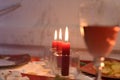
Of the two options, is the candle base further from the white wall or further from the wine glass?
the white wall

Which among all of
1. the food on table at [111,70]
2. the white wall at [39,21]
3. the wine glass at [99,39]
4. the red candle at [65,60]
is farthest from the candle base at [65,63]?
the white wall at [39,21]

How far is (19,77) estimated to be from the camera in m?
0.77

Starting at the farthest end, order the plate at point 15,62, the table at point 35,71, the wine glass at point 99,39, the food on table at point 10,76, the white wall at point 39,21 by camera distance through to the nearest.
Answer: the white wall at point 39,21
the plate at point 15,62
the table at point 35,71
the food on table at point 10,76
the wine glass at point 99,39

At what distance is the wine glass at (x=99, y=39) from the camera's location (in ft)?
1.77

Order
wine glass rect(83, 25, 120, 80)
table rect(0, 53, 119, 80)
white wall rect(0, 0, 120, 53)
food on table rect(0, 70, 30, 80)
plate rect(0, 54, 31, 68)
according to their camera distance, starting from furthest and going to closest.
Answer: white wall rect(0, 0, 120, 53) → plate rect(0, 54, 31, 68) → table rect(0, 53, 119, 80) → food on table rect(0, 70, 30, 80) → wine glass rect(83, 25, 120, 80)

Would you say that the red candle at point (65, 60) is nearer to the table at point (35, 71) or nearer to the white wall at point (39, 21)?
the table at point (35, 71)

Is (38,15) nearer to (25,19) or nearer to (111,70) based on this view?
(25,19)

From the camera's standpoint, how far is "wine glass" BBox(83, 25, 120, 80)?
54 cm

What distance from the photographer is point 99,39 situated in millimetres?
561

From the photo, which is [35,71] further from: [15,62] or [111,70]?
[111,70]

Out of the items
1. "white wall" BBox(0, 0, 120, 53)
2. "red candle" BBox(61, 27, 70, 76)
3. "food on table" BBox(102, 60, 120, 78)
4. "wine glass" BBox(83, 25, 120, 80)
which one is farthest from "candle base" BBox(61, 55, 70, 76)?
"white wall" BBox(0, 0, 120, 53)

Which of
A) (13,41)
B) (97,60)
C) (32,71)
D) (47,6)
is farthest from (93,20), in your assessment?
(13,41)

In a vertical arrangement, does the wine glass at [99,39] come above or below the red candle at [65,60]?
above

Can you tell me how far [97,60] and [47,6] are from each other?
4.27 ft
